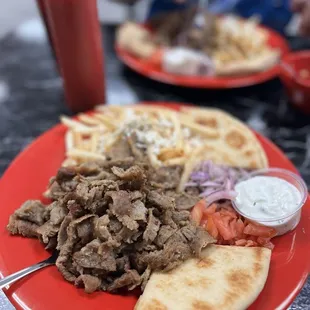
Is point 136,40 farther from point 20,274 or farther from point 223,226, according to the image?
point 20,274

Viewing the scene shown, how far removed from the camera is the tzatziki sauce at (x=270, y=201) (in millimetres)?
2283

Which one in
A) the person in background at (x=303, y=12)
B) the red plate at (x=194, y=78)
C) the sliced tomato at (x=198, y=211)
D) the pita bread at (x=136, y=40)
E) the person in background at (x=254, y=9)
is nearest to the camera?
the sliced tomato at (x=198, y=211)

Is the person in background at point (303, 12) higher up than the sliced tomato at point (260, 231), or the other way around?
the person in background at point (303, 12)

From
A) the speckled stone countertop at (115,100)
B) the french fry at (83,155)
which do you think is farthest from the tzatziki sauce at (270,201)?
the french fry at (83,155)

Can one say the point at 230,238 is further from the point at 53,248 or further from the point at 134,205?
the point at 53,248

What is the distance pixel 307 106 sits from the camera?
11.9 feet

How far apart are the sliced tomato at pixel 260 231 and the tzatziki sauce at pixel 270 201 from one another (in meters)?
0.02

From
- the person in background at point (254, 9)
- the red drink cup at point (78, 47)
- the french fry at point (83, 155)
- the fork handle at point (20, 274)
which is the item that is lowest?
the person in background at point (254, 9)

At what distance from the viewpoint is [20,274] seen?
207cm

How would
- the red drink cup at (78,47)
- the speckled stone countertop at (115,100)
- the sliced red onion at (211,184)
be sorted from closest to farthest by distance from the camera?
the sliced red onion at (211,184) → the red drink cup at (78,47) → the speckled stone countertop at (115,100)

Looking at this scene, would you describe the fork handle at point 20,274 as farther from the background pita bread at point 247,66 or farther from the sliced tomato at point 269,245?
the background pita bread at point 247,66

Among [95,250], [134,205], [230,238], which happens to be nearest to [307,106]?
[230,238]

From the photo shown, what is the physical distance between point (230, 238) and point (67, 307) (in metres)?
0.90

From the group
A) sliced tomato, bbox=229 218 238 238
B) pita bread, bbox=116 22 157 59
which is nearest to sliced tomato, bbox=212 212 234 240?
sliced tomato, bbox=229 218 238 238
